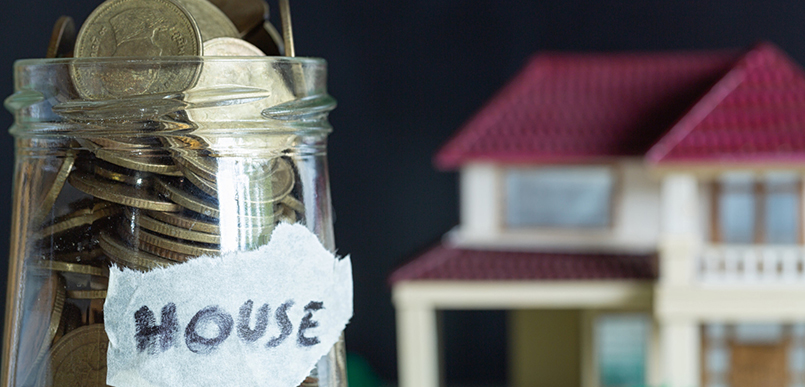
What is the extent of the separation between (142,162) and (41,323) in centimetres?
11

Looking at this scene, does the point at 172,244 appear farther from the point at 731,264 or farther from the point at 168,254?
the point at 731,264

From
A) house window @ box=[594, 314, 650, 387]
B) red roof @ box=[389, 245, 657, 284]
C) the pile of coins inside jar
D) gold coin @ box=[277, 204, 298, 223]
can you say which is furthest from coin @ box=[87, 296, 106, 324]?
house window @ box=[594, 314, 650, 387]

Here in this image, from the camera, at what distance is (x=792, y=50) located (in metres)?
2.72

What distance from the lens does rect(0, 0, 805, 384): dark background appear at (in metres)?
2.72

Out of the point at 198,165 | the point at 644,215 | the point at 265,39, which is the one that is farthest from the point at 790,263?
the point at 198,165

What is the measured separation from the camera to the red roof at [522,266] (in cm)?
187

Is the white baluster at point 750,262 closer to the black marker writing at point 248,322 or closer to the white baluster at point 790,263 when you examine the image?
the white baluster at point 790,263

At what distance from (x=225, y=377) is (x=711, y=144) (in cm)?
155

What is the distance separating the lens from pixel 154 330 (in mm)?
395

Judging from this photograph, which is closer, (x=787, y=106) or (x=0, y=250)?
(x=787, y=106)

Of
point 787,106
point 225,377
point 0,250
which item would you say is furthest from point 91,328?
point 0,250

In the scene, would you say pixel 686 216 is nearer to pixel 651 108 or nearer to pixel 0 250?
pixel 651 108

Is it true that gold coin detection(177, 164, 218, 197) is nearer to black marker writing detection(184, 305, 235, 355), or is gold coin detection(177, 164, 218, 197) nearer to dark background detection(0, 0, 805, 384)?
black marker writing detection(184, 305, 235, 355)

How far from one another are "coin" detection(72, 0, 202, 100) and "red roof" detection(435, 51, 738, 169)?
153 centimetres
